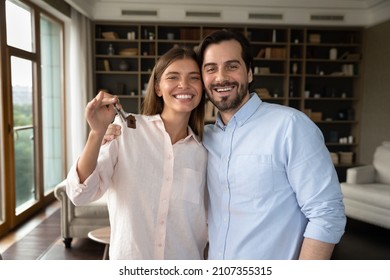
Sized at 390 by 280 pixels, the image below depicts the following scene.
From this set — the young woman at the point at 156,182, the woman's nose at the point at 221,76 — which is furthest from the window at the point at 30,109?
the woman's nose at the point at 221,76

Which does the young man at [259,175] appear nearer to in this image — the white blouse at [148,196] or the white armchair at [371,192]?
the white blouse at [148,196]

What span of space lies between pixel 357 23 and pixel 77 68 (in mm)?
3848

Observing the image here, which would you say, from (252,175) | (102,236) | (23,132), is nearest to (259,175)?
(252,175)

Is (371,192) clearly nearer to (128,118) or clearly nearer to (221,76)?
(221,76)

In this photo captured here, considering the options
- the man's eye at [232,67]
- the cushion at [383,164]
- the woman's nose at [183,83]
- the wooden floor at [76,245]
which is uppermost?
the man's eye at [232,67]

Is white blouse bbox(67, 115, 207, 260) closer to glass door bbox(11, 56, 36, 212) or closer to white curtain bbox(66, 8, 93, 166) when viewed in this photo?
glass door bbox(11, 56, 36, 212)

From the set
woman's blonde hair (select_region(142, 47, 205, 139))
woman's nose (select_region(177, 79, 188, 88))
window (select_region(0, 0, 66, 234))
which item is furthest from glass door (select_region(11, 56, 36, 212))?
woman's nose (select_region(177, 79, 188, 88))

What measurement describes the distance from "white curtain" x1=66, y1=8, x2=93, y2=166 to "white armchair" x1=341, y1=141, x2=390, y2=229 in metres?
3.17

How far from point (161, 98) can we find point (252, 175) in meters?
0.43

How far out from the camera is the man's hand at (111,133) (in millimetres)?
1000

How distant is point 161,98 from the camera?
1.19m

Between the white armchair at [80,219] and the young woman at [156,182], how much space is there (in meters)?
1.75

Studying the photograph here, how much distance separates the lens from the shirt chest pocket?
0.93 m
